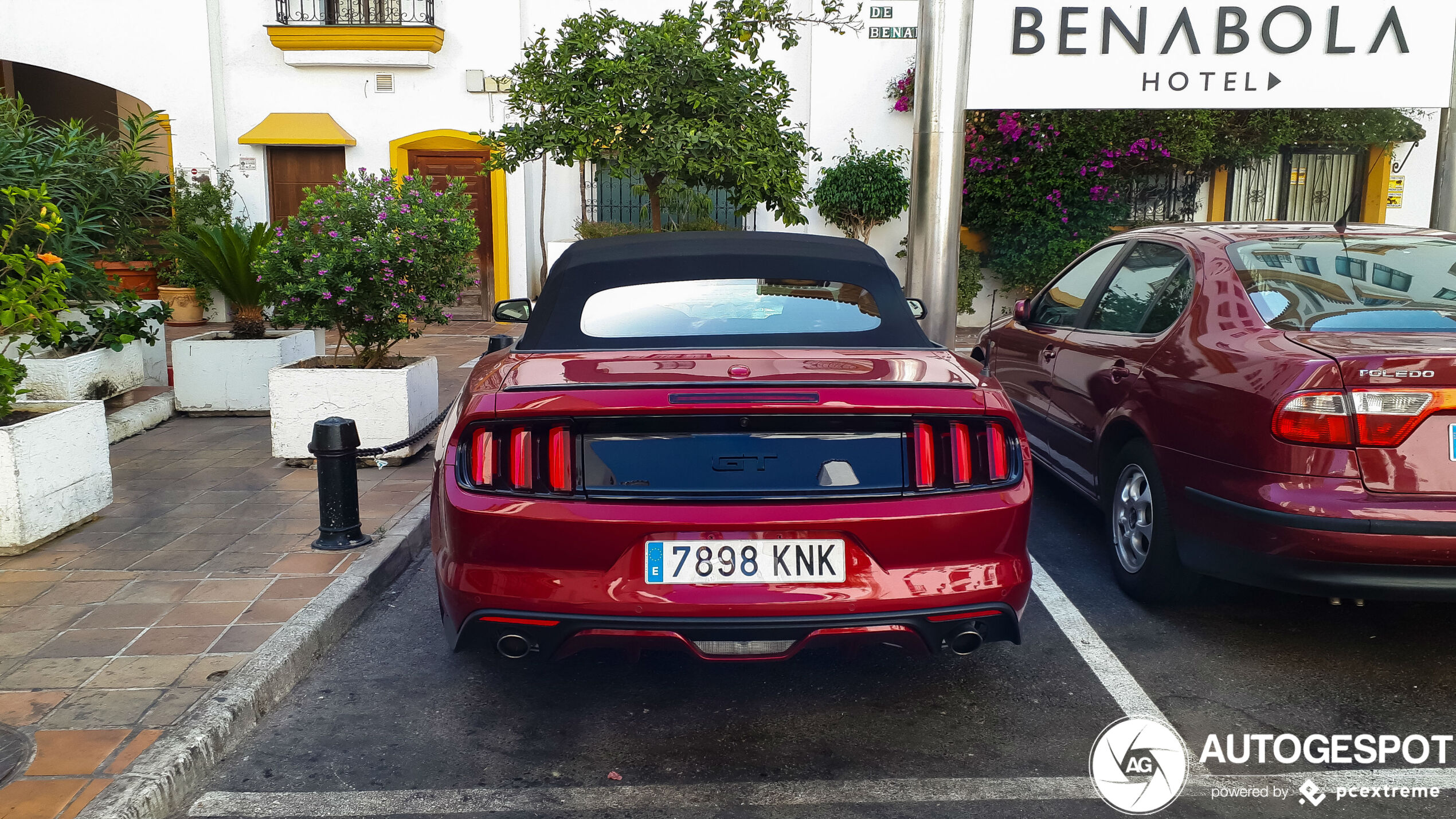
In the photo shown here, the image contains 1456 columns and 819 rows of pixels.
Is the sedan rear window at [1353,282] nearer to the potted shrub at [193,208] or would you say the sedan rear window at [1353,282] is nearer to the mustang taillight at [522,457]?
the mustang taillight at [522,457]

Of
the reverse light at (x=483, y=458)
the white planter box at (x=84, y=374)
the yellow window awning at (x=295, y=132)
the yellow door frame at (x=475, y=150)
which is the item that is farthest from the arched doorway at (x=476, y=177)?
the reverse light at (x=483, y=458)

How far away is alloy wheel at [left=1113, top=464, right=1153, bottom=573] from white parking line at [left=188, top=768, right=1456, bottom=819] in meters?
1.35

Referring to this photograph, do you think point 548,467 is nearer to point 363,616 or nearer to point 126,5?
point 363,616

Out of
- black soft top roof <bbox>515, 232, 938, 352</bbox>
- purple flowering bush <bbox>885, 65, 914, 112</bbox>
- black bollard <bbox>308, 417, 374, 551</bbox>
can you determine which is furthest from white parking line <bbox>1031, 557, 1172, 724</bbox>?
purple flowering bush <bbox>885, 65, 914, 112</bbox>

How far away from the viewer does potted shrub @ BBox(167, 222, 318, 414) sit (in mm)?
7898

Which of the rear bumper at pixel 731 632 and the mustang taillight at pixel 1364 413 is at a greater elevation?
the mustang taillight at pixel 1364 413

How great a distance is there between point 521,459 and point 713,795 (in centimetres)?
105

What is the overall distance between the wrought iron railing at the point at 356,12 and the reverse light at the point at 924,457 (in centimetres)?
1296

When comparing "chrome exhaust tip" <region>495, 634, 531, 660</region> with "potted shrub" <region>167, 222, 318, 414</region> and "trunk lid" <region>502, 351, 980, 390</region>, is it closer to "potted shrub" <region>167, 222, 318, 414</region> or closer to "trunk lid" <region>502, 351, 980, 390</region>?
"trunk lid" <region>502, 351, 980, 390</region>

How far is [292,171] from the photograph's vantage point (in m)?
14.7

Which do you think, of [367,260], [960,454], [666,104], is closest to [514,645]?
[960,454]

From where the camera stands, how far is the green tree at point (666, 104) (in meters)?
8.89

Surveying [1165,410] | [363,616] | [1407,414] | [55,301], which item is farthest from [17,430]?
[1407,414]

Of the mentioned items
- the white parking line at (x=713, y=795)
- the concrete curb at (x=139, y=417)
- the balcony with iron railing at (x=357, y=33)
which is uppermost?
the balcony with iron railing at (x=357, y=33)
